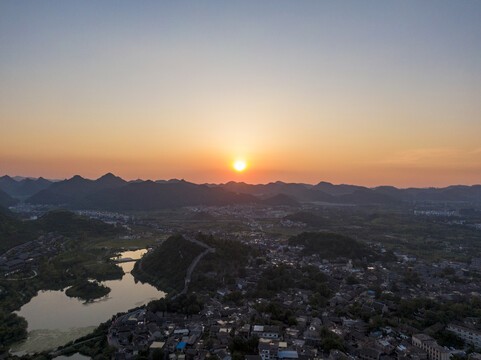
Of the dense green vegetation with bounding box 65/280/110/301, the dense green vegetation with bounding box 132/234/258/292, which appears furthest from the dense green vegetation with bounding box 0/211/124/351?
the dense green vegetation with bounding box 132/234/258/292

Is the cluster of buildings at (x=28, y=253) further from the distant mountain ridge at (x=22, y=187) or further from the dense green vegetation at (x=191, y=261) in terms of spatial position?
the distant mountain ridge at (x=22, y=187)

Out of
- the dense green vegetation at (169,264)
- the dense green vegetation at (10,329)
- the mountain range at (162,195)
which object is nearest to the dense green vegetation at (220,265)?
the dense green vegetation at (169,264)

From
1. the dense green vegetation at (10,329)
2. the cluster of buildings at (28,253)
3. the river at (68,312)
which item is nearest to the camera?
the dense green vegetation at (10,329)

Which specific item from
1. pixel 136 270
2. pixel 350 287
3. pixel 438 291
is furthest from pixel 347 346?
pixel 136 270

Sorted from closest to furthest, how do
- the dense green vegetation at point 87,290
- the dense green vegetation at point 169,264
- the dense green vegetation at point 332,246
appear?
the dense green vegetation at point 87,290 → the dense green vegetation at point 169,264 → the dense green vegetation at point 332,246

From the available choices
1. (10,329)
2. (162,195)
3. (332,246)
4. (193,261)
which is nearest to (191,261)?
(193,261)

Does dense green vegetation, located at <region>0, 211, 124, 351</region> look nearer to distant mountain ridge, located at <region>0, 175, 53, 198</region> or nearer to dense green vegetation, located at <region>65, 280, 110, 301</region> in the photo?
dense green vegetation, located at <region>65, 280, 110, 301</region>

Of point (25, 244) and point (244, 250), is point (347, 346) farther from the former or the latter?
point (25, 244)
